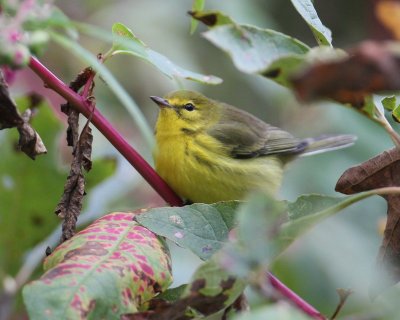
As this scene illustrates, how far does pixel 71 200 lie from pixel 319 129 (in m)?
3.48

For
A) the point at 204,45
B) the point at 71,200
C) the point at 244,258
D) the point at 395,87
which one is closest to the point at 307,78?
the point at 395,87

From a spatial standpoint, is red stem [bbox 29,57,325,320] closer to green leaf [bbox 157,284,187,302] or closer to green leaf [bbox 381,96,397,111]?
green leaf [bbox 157,284,187,302]

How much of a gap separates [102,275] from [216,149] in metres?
2.35

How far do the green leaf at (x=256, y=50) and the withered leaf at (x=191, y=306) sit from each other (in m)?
0.31

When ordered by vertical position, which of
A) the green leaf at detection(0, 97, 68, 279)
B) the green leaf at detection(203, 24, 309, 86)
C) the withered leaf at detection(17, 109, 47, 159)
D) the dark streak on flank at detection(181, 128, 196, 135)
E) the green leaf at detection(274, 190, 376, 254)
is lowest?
the dark streak on flank at detection(181, 128, 196, 135)

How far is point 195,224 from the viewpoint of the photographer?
137 centimetres

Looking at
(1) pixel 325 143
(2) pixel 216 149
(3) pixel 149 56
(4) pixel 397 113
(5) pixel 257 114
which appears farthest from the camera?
(5) pixel 257 114

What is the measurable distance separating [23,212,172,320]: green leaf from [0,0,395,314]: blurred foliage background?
3.86ft

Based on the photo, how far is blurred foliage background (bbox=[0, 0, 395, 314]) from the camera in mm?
3541

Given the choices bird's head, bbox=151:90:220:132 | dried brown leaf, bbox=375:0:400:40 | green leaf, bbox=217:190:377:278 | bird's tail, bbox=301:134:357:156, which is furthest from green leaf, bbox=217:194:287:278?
bird's tail, bbox=301:134:357:156

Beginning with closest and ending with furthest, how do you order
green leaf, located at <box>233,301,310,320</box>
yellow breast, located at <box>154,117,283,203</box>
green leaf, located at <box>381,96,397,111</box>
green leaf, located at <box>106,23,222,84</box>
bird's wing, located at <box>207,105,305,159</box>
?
green leaf, located at <box>233,301,310,320</box> → green leaf, located at <box>106,23,222,84</box> → green leaf, located at <box>381,96,397,111</box> → yellow breast, located at <box>154,117,283,203</box> → bird's wing, located at <box>207,105,305,159</box>

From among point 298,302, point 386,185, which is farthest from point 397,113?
point 298,302

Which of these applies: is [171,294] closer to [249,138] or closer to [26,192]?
[26,192]

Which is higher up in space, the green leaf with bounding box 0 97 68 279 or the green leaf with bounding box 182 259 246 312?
the green leaf with bounding box 182 259 246 312
